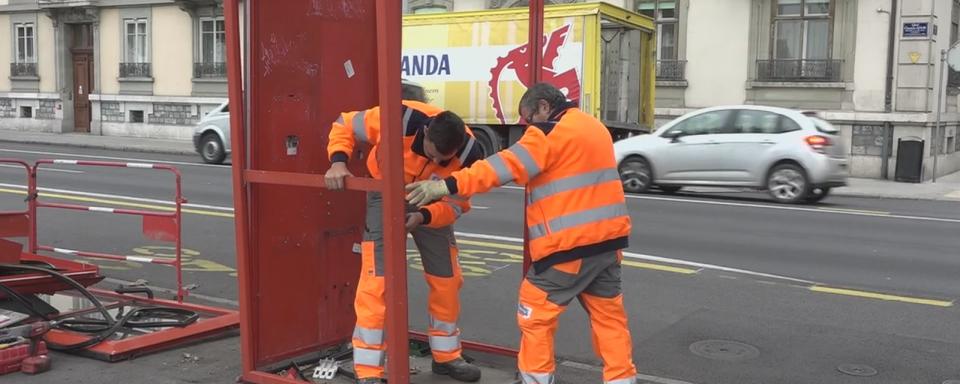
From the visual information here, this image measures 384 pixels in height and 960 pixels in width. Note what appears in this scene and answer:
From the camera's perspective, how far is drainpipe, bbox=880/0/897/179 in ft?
65.6

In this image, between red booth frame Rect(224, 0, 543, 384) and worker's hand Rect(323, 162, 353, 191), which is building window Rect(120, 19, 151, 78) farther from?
worker's hand Rect(323, 162, 353, 191)

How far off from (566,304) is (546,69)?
1474cm

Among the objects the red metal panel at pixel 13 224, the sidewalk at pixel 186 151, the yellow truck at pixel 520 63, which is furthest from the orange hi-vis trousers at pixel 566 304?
the sidewalk at pixel 186 151

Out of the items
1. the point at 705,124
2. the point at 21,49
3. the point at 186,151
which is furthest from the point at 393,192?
the point at 21,49

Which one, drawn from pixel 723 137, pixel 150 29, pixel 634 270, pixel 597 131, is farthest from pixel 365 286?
pixel 150 29

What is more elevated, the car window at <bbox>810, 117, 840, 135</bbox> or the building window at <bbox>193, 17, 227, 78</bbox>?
the building window at <bbox>193, 17, 227, 78</bbox>

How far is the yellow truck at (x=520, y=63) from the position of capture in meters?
17.9

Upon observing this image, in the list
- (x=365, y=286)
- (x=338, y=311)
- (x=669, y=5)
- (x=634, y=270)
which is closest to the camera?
(x=365, y=286)

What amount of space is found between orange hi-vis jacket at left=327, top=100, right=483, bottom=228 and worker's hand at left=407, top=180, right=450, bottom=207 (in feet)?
1.30

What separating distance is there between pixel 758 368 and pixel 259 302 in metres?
2.94

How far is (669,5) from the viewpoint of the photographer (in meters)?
22.9

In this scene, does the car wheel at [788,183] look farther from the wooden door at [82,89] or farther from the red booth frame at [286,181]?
the wooden door at [82,89]

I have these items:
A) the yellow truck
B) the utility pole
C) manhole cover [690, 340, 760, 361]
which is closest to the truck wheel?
the yellow truck

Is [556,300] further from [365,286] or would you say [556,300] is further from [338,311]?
[338,311]
